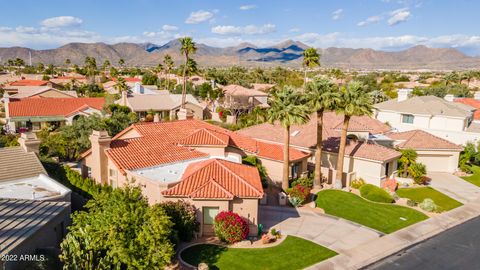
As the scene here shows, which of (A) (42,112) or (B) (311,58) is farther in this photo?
(A) (42,112)

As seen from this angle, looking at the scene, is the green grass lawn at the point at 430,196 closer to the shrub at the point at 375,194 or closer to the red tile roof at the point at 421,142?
the shrub at the point at 375,194

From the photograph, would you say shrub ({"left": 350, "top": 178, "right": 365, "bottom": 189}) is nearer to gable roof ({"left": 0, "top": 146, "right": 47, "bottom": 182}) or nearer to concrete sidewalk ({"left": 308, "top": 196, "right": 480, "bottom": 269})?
concrete sidewalk ({"left": 308, "top": 196, "right": 480, "bottom": 269})

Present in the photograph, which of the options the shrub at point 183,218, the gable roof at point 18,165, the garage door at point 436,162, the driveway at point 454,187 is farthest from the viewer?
the garage door at point 436,162

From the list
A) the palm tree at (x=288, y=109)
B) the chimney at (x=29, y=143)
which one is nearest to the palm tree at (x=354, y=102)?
the palm tree at (x=288, y=109)

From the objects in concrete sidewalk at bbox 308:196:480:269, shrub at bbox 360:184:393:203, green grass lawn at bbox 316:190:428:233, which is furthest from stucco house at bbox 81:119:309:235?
shrub at bbox 360:184:393:203

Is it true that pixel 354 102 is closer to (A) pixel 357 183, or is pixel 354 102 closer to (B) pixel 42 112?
(A) pixel 357 183

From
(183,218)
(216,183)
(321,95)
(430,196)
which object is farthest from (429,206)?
(183,218)

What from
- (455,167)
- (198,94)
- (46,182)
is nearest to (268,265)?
(46,182)
